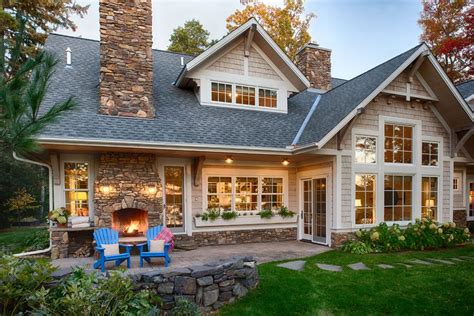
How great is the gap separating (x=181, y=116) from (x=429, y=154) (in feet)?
24.7

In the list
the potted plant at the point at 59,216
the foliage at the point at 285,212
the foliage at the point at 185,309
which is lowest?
the foliage at the point at 185,309

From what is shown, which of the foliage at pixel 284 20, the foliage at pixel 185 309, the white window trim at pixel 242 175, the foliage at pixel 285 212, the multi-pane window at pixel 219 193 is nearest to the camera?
the foliage at pixel 185 309

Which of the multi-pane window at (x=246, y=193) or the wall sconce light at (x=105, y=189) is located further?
the multi-pane window at (x=246, y=193)

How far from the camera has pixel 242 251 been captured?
737 cm

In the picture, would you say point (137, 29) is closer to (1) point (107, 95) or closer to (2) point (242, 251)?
(1) point (107, 95)

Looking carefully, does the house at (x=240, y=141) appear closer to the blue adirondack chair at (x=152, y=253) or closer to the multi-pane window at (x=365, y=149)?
the multi-pane window at (x=365, y=149)

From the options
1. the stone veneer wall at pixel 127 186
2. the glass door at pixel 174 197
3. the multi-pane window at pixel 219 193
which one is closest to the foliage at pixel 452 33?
the multi-pane window at pixel 219 193

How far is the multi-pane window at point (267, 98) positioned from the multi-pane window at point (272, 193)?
2.51 metres

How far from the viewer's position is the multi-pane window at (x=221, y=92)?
9352 mm

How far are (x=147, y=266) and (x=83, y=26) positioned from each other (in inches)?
662

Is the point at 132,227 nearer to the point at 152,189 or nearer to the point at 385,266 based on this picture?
the point at 152,189

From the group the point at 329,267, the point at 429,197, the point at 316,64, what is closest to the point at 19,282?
the point at 329,267

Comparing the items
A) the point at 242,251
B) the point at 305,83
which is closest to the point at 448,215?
the point at 305,83

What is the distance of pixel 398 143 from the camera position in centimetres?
890
